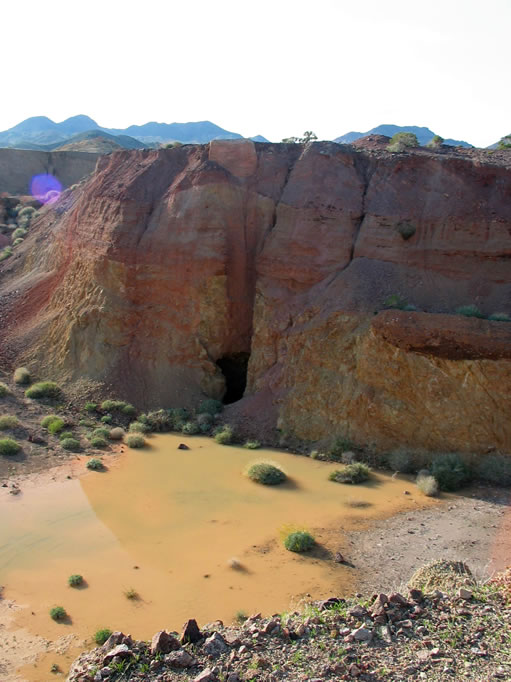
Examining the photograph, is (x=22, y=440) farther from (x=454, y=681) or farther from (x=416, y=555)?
(x=454, y=681)

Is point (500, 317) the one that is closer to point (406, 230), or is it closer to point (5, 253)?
point (406, 230)

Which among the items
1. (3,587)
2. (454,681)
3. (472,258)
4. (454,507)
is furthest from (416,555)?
(472,258)

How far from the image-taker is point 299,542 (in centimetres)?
1022

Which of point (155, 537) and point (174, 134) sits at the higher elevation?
point (174, 134)

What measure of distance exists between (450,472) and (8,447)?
10414 mm

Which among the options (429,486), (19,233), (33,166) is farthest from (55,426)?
(33,166)

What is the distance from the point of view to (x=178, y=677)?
19.8 ft

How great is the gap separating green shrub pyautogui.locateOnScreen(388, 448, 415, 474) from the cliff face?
0.43 meters

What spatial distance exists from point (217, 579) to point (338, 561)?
2.03 m

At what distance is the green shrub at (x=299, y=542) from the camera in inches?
403

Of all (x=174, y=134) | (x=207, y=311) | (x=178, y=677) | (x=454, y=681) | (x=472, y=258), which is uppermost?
(x=174, y=134)

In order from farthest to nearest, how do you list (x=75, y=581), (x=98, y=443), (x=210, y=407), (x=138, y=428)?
(x=210, y=407), (x=138, y=428), (x=98, y=443), (x=75, y=581)

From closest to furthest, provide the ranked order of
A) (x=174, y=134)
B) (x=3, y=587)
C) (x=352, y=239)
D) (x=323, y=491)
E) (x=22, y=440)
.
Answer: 1. (x=3, y=587)
2. (x=323, y=491)
3. (x=22, y=440)
4. (x=352, y=239)
5. (x=174, y=134)

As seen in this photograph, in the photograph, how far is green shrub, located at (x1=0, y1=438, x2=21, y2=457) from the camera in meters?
14.5
